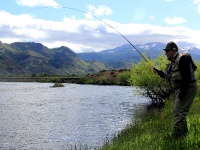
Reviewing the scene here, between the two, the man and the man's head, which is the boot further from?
the man's head

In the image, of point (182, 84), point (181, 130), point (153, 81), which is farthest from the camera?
point (153, 81)

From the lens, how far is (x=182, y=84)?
10.5 m

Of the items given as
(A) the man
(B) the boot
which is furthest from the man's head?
(B) the boot

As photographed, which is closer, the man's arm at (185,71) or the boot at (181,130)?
the man's arm at (185,71)

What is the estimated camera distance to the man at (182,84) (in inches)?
407

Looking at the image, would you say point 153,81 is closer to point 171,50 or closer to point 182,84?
point 171,50

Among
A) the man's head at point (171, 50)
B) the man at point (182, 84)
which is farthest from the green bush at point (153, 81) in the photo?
the man at point (182, 84)

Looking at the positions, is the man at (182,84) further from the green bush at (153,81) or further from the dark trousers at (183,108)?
the green bush at (153,81)

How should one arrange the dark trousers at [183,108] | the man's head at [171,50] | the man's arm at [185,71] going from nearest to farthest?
the man's arm at [185,71], the dark trousers at [183,108], the man's head at [171,50]

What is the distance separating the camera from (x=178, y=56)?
1059 cm

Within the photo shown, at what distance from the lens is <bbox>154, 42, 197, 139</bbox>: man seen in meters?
10.3

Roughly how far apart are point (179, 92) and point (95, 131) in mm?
18587

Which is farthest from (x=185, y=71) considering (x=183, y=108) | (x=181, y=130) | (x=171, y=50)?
(x=181, y=130)

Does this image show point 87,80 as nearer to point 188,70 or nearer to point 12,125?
point 12,125
